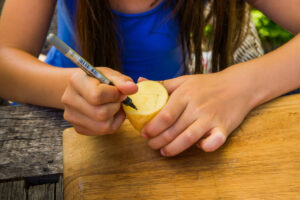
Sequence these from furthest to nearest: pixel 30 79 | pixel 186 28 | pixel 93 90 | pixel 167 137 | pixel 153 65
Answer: pixel 153 65
pixel 186 28
pixel 30 79
pixel 167 137
pixel 93 90

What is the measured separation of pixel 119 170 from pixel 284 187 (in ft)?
1.20

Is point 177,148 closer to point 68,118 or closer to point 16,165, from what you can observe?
point 68,118

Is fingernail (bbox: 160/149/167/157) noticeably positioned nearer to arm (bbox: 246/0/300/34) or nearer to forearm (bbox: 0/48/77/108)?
forearm (bbox: 0/48/77/108)

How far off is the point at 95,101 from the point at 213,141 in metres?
0.28

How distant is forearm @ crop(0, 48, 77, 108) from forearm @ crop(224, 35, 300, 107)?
1.66ft

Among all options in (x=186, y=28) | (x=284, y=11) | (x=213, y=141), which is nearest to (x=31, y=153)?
(x=213, y=141)

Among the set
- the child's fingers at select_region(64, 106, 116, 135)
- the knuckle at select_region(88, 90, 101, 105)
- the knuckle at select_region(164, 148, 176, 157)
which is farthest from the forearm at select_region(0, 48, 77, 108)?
the knuckle at select_region(164, 148, 176, 157)

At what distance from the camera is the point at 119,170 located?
649mm

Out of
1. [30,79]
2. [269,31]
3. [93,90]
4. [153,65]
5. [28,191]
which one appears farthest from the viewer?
[269,31]

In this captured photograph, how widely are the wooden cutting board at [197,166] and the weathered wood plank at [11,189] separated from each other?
16cm

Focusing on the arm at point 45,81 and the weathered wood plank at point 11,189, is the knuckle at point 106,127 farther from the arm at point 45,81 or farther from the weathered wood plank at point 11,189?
the weathered wood plank at point 11,189

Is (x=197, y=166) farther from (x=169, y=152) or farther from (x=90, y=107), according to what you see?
(x=90, y=107)

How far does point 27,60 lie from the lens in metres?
0.90

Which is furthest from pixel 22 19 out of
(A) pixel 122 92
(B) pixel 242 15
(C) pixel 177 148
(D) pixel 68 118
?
(B) pixel 242 15
